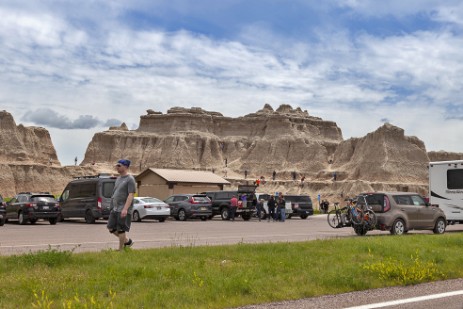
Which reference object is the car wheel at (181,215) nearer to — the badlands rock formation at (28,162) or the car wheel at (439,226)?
the car wheel at (439,226)

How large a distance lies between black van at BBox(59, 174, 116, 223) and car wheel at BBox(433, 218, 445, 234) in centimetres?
1404

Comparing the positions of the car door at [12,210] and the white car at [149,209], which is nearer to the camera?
the car door at [12,210]

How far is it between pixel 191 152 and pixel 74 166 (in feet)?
105

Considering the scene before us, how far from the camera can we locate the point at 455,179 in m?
24.1

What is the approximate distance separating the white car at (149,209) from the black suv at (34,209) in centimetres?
437

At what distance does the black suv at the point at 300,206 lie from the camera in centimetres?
4047

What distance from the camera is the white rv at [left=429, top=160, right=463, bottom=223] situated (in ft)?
78.7

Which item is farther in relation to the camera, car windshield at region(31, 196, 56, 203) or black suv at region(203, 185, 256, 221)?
black suv at region(203, 185, 256, 221)

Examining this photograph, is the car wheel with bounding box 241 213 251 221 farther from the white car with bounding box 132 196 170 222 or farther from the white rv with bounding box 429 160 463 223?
the white rv with bounding box 429 160 463 223

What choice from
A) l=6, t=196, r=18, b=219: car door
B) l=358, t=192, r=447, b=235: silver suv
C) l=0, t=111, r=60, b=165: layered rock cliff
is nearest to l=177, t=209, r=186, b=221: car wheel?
l=6, t=196, r=18, b=219: car door

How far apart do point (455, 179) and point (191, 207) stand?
1554 cm

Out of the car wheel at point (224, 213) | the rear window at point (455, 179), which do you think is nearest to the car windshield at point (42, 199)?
the car wheel at point (224, 213)

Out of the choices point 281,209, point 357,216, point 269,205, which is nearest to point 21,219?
point 281,209

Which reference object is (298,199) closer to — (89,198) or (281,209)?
(281,209)
